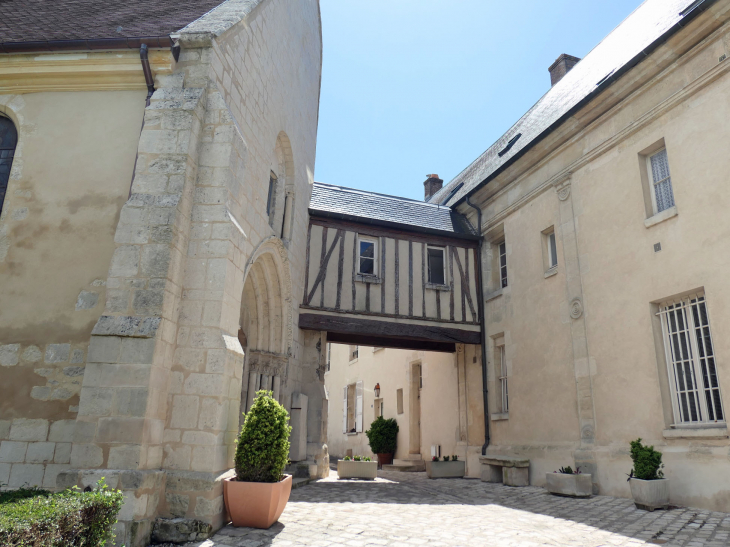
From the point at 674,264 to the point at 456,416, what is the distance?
598 centimetres

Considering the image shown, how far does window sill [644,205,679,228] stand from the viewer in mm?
6748

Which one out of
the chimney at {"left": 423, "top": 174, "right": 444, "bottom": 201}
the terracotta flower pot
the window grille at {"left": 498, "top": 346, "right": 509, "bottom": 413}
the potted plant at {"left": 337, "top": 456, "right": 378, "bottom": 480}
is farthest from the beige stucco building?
the terracotta flower pot

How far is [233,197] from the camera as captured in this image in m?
Result: 5.31

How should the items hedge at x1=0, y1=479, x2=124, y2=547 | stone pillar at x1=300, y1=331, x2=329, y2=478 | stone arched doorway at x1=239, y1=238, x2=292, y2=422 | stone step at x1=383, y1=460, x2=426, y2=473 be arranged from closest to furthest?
hedge at x1=0, y1=479, x2=124, y2=547 → stone arched doorway at x1=239, y1=238, x2=292, y2=422 → stone pillar at x1=300, y1=331, x2=329, y2=478 → stone step at x1=383, y1=460, x2=426, y2=473

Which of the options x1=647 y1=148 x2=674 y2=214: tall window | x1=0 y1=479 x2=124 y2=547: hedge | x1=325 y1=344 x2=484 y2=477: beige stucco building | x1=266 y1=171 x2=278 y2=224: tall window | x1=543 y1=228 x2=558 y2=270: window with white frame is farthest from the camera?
x1=325 y1=344 x2=484 y2=477: beige stucco building

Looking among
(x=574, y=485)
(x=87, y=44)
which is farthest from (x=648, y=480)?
(x=87, y=44)

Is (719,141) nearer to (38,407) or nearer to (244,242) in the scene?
(244,242)

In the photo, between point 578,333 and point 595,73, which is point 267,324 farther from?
point 595,73

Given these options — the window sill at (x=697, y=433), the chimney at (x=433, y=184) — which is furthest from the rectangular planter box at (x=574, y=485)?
the chimney at (x=433, y=184)

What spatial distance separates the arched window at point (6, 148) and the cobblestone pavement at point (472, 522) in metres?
4.20

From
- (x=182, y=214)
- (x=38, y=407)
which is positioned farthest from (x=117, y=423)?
(x=182, y=214)

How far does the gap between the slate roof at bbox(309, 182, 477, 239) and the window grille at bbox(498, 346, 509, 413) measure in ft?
8.55

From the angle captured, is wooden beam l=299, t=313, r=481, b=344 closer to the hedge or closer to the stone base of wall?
the stone base of wall

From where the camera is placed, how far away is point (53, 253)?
196 inches
